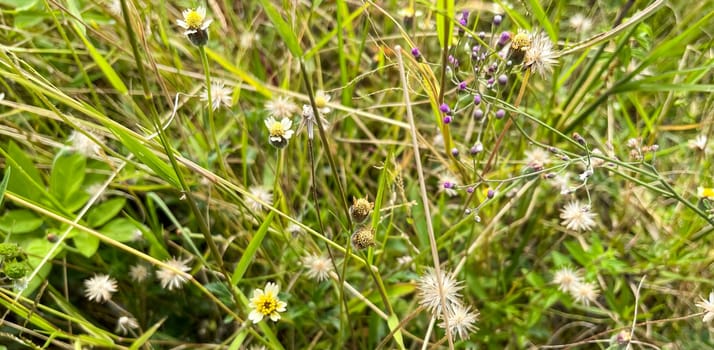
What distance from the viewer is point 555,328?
109 centimetres

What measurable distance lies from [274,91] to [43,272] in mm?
501

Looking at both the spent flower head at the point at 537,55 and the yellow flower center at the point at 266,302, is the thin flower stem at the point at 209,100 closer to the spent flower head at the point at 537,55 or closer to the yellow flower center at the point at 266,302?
the yellow flower center at the point at 266,302

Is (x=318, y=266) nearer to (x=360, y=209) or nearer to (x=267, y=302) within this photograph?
(x=267, y=302)

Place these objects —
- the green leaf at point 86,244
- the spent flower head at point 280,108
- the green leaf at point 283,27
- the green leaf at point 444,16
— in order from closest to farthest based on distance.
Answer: the green leaf at point 283,27 → the green leaf at point 444,16 → the green leaf at point 86,244 → the spent flower head at point 280,108

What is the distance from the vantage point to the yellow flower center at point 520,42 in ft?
2.52

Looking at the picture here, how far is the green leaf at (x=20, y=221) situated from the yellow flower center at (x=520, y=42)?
776 mm

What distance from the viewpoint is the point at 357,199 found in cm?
86

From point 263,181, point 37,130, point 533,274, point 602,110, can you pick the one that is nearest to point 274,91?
point 263,181

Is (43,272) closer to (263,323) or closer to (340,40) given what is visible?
(263,323)

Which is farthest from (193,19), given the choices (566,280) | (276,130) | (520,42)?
(566,280)

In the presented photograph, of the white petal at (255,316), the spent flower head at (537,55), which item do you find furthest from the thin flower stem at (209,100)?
the spent flower head at (537,55)

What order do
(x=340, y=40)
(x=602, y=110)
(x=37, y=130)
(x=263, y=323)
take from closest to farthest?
(x=263, y=323) < (x=340, y=40) < (x=37, y=130) < (x=602, y=110)

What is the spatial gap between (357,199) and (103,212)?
1.43 ft

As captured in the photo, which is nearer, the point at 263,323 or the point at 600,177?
the point at 263,323
